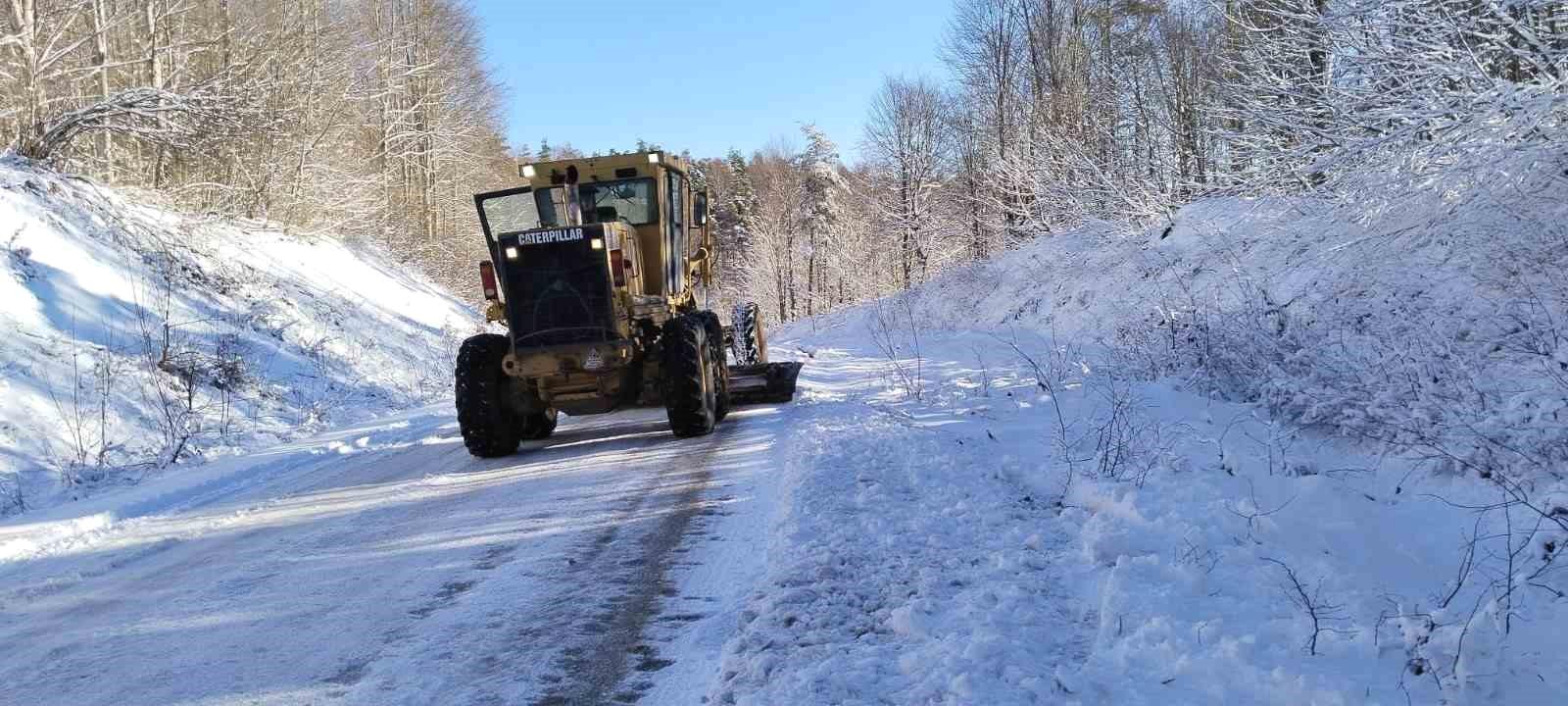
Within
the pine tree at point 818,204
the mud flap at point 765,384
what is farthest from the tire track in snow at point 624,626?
the pine tree at point 818,204

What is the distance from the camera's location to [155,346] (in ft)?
36.0

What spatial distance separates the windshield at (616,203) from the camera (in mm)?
9750

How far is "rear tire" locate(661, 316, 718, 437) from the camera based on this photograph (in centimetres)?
799

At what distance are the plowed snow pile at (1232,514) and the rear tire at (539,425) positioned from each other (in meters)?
2.59

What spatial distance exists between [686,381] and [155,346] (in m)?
7.47

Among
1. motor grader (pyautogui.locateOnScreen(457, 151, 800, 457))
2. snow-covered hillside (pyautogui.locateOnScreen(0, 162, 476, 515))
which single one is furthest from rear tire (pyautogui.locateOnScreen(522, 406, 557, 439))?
snow-covered hillside (pyautogui.locateOnScreen(0, 162, 476, 515))

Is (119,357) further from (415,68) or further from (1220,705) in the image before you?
(415,68)

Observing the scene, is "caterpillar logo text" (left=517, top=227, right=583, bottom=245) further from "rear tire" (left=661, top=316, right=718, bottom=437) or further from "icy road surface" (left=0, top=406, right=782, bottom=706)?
"icy road surface" (left=0, top=406, right=782, bottom=706)

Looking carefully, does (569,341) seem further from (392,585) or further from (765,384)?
(392,585)

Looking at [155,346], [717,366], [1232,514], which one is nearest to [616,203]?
[717,366]

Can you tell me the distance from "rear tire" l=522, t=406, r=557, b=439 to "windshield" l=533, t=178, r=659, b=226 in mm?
2176

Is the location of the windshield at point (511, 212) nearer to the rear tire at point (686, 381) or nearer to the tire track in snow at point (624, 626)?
the rear tire at point (686, 381)

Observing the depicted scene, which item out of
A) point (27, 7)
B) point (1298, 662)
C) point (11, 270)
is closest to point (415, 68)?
point (27, 7)

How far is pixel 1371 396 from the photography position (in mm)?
5688
